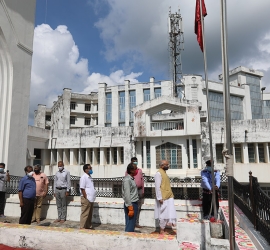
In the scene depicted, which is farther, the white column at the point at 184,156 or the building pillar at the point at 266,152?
the white column at the point at 184,156

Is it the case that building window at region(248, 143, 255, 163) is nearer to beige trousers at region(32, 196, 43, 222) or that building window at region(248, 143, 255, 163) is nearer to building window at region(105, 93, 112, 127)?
beige trousers at region(32, 196, 43, 222)

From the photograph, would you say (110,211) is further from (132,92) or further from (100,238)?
(132,92)

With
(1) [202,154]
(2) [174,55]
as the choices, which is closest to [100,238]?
(1) [202,154]

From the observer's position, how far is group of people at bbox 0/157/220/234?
5082 millimetres

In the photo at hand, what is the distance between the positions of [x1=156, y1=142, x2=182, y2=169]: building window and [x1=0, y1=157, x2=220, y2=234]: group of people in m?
12.6

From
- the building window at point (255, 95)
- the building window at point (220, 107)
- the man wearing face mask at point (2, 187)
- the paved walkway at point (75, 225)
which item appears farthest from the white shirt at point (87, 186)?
the building window at point (255, 95)

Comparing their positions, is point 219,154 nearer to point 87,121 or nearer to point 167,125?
point 167,125

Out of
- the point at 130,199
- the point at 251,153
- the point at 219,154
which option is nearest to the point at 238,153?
the point at 251,153

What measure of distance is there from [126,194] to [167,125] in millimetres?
14656

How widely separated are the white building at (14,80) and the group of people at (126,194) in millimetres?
2979

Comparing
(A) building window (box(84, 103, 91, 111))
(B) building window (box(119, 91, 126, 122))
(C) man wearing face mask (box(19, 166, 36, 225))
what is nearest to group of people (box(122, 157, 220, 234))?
(C) man wearing face mask (box(19, 166, 36, 225))

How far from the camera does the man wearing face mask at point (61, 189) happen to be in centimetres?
700

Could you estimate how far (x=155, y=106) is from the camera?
19.0 m

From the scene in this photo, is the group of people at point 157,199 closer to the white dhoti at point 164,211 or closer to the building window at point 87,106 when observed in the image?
the white dhoti at point 164,211
